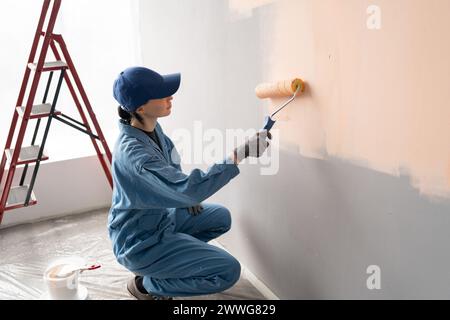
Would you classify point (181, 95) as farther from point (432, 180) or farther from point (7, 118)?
point (432, 180)

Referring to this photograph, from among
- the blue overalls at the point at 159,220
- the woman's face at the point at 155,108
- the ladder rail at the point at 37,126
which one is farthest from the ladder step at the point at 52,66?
the woman's face at the point at 155,108

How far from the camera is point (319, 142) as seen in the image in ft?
4.25

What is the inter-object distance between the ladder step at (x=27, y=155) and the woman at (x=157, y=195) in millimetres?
957

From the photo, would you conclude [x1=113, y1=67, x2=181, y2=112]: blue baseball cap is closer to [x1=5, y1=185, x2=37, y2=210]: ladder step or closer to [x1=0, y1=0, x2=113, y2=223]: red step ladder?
[x1=0, y1=0, x2=113, y2=223]: red step ladder

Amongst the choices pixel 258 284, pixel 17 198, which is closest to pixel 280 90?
pixel 258 284

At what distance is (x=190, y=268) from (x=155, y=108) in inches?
24.1

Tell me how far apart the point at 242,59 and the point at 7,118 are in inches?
67.3

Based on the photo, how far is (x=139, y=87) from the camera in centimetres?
146

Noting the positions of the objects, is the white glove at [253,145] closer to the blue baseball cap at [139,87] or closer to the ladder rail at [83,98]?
the blue baseball cap at [139,87]

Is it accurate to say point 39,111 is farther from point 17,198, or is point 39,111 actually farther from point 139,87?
point 139,87

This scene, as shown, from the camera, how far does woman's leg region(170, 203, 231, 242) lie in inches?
73.9

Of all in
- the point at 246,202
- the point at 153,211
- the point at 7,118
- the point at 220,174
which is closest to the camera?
the point at 220,174

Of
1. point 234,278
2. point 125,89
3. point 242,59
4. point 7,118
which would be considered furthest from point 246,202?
point 7,118

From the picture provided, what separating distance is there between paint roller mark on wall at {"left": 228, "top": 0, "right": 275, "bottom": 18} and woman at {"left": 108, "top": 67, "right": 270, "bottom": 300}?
34 cm
